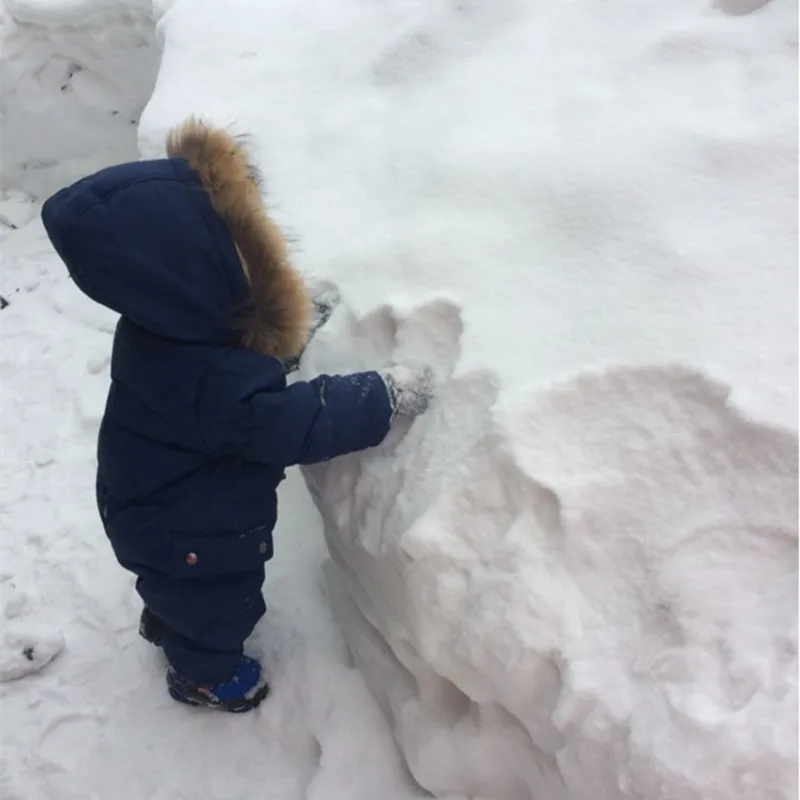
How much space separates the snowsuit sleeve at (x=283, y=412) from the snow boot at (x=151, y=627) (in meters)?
0.53

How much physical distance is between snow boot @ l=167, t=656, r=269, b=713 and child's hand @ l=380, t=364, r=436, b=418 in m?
0.59

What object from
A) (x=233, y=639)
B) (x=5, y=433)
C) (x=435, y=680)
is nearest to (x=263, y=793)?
(x=233, y=639)

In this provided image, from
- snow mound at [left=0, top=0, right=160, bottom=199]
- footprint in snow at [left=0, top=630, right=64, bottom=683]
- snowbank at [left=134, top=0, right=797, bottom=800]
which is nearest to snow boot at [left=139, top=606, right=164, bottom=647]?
footprint in snow at [left=0, top=630, right=64, bottom=683]

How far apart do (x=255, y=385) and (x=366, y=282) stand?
276 mm

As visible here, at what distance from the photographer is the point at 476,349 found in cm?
121

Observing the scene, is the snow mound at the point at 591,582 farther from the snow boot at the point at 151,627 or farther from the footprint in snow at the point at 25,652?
the footprint in snow at the point at 25,652

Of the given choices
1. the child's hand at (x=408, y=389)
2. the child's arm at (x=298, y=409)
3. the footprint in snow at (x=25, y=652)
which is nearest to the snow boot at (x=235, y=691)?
the footprint in snow at (x=25, y=652)

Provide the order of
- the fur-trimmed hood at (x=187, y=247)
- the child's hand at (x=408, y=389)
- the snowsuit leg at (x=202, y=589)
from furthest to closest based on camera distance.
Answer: the snowsuit leg at (x=202, y=589)
the child's hand at (x=408, y=389)
the fur-trimmed hood at (x=187, y=247)

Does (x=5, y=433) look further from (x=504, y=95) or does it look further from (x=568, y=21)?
(x=568, y=21)

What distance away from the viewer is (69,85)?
2.78 m

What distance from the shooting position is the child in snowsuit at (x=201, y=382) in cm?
113

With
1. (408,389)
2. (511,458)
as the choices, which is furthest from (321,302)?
(511,458)

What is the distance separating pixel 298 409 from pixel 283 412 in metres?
0.02

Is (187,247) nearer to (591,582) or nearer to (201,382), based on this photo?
(201,382)
